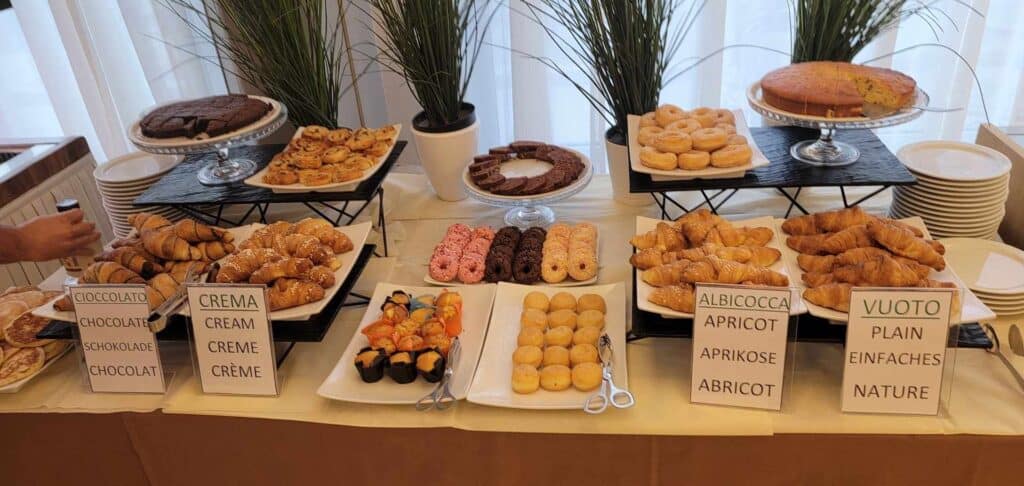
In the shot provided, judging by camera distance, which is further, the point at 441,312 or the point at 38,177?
the point at 38,177

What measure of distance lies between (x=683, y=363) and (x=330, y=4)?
1889mm

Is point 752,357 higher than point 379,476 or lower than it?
higher

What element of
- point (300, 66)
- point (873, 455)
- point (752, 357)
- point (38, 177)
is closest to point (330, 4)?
point (300, 66)

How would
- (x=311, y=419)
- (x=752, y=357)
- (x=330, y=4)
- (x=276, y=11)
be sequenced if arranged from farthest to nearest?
1. (x=330, y=4)
2. (x=276, y=11)
3. (x=311, y=419)
4. (x=752, y=357)

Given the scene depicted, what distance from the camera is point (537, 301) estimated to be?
1349mm

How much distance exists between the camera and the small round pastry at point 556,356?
3.92 feet

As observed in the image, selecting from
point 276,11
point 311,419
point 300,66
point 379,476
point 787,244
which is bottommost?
point 379,476

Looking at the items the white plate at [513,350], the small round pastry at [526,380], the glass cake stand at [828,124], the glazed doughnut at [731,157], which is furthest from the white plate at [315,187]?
the glass cake stand at [828,124]

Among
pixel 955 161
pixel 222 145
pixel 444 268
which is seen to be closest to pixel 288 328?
pixel 444 268

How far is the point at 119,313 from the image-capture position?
120 cm

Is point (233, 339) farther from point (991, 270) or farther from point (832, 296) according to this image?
point (991, 270)

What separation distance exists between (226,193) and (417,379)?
0.70 meters

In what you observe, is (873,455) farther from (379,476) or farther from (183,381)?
(183,381)

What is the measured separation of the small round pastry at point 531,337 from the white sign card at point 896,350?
1.56ft
